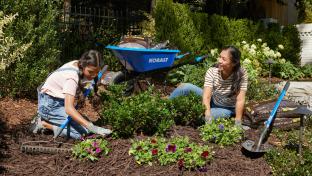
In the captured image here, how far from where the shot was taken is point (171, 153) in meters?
4.03

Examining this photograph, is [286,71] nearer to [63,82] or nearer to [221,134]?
[221,134]

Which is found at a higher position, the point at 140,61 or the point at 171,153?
the point at 140,61

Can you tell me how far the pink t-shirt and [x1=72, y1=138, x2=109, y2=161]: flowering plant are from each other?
527mm

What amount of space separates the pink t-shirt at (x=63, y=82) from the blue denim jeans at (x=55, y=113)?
0.22ft

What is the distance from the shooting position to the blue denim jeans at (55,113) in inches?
189

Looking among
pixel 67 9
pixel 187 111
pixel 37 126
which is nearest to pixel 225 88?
pixel 187 111

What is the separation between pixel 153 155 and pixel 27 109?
2.65m

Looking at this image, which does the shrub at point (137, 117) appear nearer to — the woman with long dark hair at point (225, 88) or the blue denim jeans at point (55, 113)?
the blue denim jeans at point (55, 113)

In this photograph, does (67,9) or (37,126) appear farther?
(67,9)

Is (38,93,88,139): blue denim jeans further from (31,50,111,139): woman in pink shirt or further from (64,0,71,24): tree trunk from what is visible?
(64,0,71,24): tree trunk

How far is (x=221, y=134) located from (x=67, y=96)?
1.50 meters

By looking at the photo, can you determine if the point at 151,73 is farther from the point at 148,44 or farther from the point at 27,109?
the point at 27,109

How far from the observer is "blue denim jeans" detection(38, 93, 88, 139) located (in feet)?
15.8

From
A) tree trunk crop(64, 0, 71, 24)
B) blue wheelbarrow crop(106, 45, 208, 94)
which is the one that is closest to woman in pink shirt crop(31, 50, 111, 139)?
blue wheelbarrow crop(106, 45, 208, 94)
